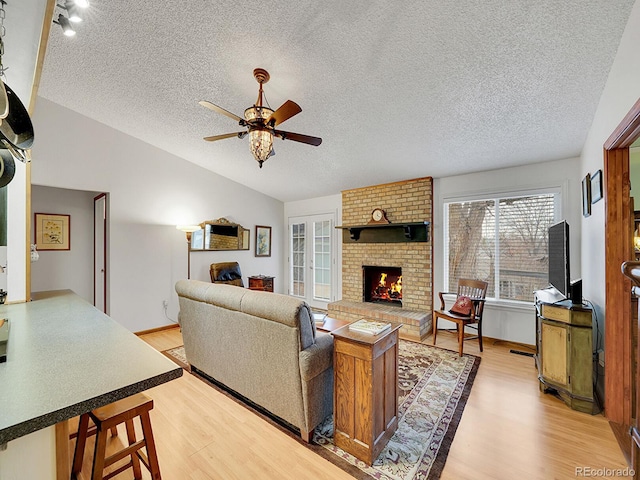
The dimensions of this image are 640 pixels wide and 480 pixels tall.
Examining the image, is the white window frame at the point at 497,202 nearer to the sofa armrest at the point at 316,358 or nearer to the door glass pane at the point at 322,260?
the door glass pane at the point at 322,260

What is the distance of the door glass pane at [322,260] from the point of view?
5738mm

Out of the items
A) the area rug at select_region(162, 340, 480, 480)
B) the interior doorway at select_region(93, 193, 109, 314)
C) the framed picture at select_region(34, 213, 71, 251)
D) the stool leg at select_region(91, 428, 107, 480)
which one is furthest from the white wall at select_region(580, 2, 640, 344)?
the framed picture at select_region(34, 213, 71, 251)

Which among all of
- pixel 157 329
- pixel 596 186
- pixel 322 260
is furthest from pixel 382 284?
pixel 157 329

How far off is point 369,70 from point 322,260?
156 inches

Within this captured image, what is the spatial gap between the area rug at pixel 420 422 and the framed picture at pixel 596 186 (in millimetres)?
1969

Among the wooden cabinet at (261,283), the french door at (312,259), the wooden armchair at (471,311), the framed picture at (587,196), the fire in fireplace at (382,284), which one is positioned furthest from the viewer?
the french door at (312,259)

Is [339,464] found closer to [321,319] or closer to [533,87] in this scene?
[321,319]

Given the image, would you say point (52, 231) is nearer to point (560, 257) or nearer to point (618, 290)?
point (560, 257)

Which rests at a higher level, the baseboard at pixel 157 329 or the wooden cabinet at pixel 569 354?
the wooden cabinet at pixel 569 354

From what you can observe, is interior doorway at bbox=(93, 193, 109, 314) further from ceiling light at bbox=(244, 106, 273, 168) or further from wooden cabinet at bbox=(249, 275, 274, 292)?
ceiling light at bbox=(244, 106, 273, 168)

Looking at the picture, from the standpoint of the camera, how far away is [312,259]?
601 cm

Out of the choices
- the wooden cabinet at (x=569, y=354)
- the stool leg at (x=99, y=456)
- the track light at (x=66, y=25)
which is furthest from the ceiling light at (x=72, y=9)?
the wooden cabinet at (x=569, y=354)

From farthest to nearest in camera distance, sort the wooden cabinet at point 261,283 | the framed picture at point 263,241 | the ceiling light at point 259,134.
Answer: the framed picture at point 263,241 < the wooden cabinet at point 261,283 < the ceiling light at point 259,134

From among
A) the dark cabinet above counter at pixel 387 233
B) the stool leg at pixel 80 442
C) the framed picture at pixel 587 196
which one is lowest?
the stool leg at pixel 80 442
